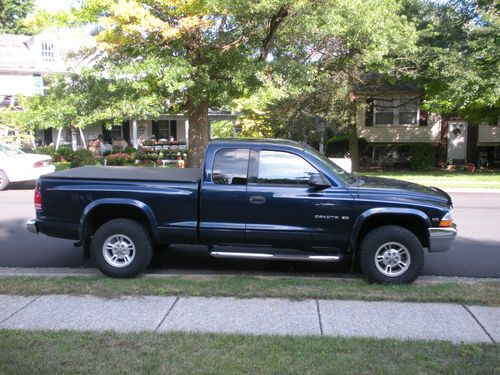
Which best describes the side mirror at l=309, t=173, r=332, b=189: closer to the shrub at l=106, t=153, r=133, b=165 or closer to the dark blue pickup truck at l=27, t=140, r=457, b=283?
the dark blue pickup truck at l=27, t=140, r=457, b=283

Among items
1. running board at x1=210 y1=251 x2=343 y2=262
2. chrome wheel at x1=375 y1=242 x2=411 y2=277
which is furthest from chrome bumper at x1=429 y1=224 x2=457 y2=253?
running board at x1=210 y1=251 x2=343 y2=262

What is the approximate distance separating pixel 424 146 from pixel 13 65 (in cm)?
2489

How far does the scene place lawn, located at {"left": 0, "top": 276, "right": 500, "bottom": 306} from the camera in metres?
5.30

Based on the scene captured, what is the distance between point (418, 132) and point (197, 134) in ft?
50.9

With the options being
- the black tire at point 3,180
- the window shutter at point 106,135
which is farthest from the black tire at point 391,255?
the window shutter at point 106,135

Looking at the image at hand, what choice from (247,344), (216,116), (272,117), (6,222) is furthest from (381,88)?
(247,344)

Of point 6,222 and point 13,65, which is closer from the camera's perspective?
point 6,222

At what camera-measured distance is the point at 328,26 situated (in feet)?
46.6

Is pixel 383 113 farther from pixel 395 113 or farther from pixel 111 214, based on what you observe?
pixel 111 214

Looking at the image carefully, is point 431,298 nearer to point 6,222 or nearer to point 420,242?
point 420,242

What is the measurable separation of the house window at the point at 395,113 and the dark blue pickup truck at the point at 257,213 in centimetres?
2239

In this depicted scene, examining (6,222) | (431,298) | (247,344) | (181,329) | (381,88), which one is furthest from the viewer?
(381,88)

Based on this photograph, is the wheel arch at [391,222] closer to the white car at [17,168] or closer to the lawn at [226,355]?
the lawn at [226,355]

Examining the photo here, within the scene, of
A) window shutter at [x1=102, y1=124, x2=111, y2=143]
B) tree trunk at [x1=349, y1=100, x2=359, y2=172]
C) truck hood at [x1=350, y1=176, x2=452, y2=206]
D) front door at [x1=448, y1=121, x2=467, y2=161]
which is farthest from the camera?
window shutter at [x1=102, y1=124, x2=111, y2=143]
